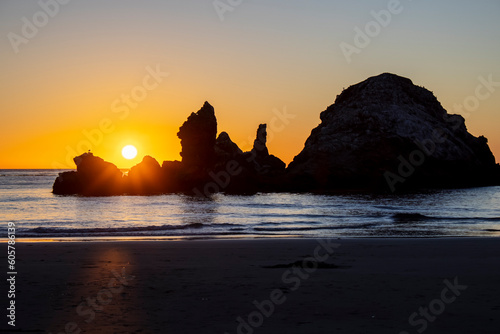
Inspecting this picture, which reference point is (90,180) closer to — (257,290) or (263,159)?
(263,159)

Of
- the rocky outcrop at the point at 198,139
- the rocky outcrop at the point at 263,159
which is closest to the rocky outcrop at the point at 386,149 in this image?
the rocky outcrop at the point at 263,159

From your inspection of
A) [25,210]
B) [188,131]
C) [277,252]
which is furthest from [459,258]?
[188,131]

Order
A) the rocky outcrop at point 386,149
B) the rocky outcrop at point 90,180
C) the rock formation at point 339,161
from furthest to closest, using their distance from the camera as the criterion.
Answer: the rocky outcrop at point 386,149, the rock formation at point 339,161, the rocky outcrop at point 90,180

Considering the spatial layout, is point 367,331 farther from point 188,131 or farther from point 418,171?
point 418,171

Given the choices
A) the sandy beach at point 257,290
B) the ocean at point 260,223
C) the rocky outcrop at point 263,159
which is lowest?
the ocean at point 260,223

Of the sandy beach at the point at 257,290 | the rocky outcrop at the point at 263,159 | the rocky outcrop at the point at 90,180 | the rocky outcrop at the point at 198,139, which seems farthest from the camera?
the rocky outcrop at the point at 263,159

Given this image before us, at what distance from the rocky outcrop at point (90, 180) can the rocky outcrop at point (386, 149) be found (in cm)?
2382

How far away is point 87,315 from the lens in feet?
25.3

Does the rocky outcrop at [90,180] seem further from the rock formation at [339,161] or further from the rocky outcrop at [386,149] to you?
the rocky outcrop at [386,149]

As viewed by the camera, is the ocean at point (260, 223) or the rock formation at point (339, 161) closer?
the ocean at point (260, 223)

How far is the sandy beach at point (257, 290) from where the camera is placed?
7.35m

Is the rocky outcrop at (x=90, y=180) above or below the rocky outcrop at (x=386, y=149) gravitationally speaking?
below

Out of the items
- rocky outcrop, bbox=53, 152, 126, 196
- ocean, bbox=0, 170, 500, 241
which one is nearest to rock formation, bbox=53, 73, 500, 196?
rocky outcrop, bbox=53, 152, 126, 196

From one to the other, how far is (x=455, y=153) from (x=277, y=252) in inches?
2678
